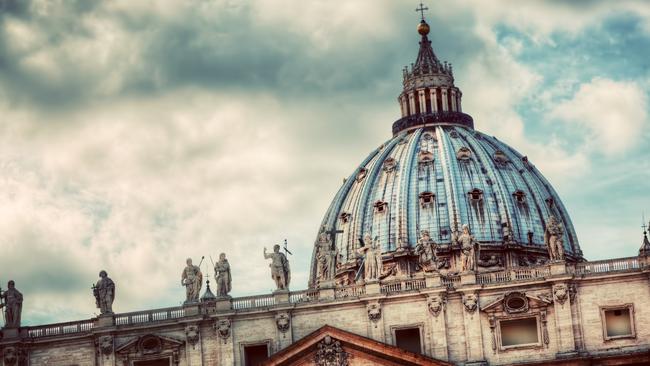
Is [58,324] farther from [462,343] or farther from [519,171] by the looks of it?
[519,171]

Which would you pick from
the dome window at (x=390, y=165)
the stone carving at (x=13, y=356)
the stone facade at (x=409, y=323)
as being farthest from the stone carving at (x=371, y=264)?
the dome window at (x=390, y=165)

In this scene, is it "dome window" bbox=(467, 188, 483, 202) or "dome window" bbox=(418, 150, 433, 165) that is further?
"dome window" bbox=(418, 150, 433, 165)

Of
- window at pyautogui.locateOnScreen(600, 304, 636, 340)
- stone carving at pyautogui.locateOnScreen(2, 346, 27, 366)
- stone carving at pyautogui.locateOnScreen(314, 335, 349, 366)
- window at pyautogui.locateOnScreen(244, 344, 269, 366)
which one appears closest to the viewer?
window at pyautogui.locateOnScreen(600, 304, 636, 340)

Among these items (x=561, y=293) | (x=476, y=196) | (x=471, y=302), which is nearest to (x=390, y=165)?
(x=476, y=196)

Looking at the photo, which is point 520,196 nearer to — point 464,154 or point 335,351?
point 464,154

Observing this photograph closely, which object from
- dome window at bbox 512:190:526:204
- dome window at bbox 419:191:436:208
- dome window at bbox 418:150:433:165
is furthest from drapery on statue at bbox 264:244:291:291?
dome window at bbox 418:150:433:165

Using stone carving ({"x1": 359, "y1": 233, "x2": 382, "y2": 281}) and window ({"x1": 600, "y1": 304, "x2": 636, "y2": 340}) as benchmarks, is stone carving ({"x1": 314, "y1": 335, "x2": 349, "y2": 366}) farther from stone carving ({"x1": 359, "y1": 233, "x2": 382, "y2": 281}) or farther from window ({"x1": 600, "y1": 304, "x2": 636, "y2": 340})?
window ({"x1": 600, "y1": 304, "x2": 636, "y2": 340})

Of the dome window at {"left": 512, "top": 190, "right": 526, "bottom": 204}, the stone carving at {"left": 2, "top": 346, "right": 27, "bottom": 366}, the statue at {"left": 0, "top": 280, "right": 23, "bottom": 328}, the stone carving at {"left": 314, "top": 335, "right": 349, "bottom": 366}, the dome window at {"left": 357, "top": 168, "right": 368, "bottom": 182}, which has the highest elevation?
the dome window at {"left": 357, "top": 168, "right": 368, "bottom": 182}

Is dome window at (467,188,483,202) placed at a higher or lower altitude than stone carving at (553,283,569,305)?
higher

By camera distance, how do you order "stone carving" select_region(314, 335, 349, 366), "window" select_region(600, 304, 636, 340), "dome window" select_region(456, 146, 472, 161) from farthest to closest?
1. "dome window" select_region(456, 146, 472, 161)
2. "stone carving" select_region(314, 335, 349, 366)
3. "window" select_region(600, 304, 636, 340)

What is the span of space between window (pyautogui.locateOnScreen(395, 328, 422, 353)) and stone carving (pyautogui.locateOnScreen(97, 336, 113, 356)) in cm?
2084

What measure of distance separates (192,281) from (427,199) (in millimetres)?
62246

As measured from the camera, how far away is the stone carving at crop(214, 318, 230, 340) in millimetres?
106625

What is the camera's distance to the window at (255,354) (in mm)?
106812
